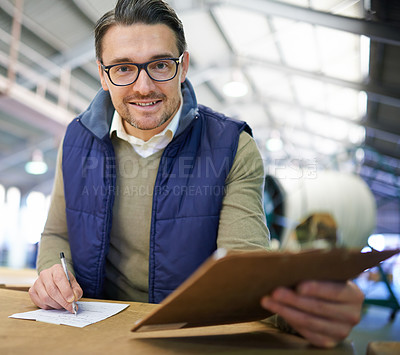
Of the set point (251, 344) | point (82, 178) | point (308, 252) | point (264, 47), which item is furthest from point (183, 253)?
point (264, 47)

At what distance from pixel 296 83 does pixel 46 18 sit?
5.24 meters

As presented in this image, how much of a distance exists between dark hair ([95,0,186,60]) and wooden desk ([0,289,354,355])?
2.76 ft

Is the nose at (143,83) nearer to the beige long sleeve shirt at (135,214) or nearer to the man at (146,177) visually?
the man at (146,177)

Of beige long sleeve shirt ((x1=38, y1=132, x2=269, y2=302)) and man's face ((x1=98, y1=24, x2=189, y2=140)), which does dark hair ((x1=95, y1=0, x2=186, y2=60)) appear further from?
beige long sleeve shirt ((x1=38, y1=132, x2=269, y2=302))

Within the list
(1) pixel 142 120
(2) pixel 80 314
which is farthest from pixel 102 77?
(2) pixel 80 314

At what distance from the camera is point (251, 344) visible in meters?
0.59

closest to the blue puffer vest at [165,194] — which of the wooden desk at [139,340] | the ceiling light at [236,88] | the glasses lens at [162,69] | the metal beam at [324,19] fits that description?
the glasses lens at [162,69]

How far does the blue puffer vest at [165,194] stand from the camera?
3.53 ft

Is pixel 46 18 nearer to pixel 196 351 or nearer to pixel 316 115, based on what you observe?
pixel 196 351

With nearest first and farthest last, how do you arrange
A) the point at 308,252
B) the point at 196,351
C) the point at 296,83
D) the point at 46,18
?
the point at 308,252 → the point at 196,351 → the point at 46,18 → the point at 296,83

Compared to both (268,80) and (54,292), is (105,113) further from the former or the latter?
(268,80)

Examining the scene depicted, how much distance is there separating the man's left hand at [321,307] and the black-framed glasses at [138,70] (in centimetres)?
A: 80

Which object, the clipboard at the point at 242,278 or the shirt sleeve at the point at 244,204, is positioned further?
the shirt sleeve at the point at 244,204

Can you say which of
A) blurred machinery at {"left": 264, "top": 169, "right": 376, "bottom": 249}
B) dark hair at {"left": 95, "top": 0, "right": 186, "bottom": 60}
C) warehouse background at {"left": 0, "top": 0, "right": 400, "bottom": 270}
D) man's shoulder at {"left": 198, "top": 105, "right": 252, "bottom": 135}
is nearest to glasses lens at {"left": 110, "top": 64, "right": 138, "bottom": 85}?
dark hair at {"left": 95, "top": 0, "right": 186, "bottom": 60}
